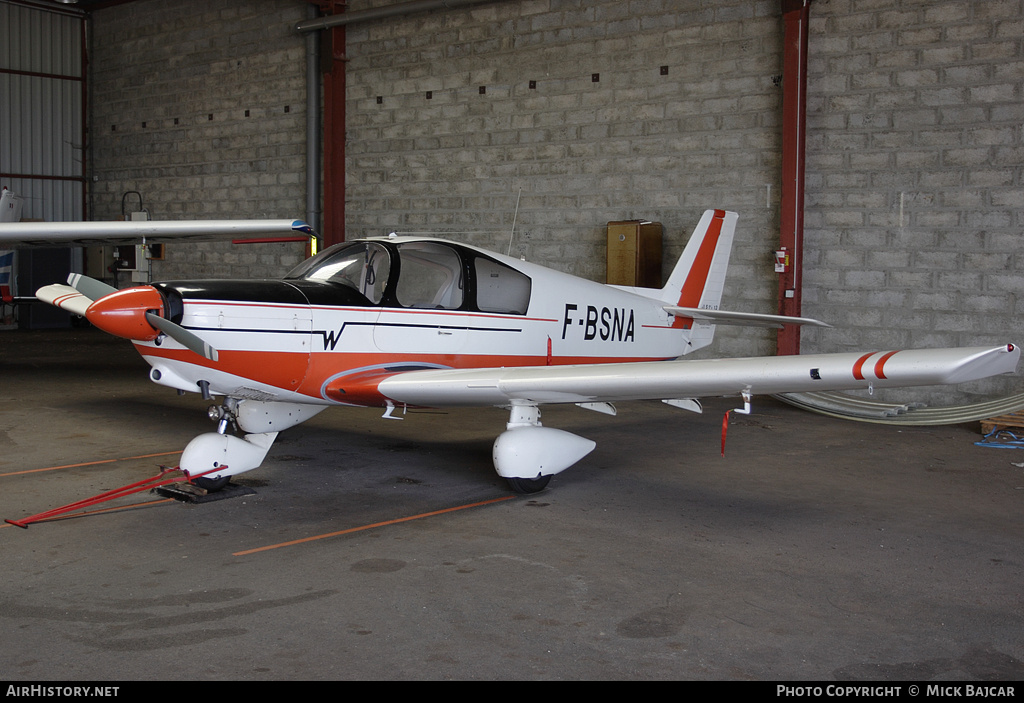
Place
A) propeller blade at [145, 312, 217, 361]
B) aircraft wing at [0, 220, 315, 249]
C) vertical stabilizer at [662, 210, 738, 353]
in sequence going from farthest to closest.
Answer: aircraft wing at [0, 220, 315, 249], vertical stabilizer at [662, 210, 738, 353], propeller blade at [145, 312, 217, 361]

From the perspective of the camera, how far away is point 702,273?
27.4 ft

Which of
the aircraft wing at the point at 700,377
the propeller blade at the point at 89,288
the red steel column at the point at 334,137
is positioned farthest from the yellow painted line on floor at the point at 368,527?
the red steel column at the point at 334,137

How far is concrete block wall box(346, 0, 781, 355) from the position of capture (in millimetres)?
10586

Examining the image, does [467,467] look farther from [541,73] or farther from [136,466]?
[541,73]

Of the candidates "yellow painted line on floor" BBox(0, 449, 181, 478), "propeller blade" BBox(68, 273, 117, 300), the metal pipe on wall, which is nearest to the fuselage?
"propeller blade" BBox(68, 273, 117, 300)

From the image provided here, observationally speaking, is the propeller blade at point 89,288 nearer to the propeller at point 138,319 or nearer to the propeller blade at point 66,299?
the propeller blade at point 66,299

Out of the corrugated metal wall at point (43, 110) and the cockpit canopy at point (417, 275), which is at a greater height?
the corrugated metal wall at point (43, 110)

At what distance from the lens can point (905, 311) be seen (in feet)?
31.7

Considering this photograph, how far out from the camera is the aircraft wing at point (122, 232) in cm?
955

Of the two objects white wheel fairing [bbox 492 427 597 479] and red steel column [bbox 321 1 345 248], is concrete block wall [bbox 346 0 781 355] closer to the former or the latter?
red steel column [bbox 321 1 345 248]

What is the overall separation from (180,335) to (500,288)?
2.35 m

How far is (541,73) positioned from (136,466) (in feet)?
26.4

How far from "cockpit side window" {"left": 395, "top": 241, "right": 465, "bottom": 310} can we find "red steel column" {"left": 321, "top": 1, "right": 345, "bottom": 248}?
328 inches

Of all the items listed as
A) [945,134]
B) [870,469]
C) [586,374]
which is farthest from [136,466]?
[945,134]
